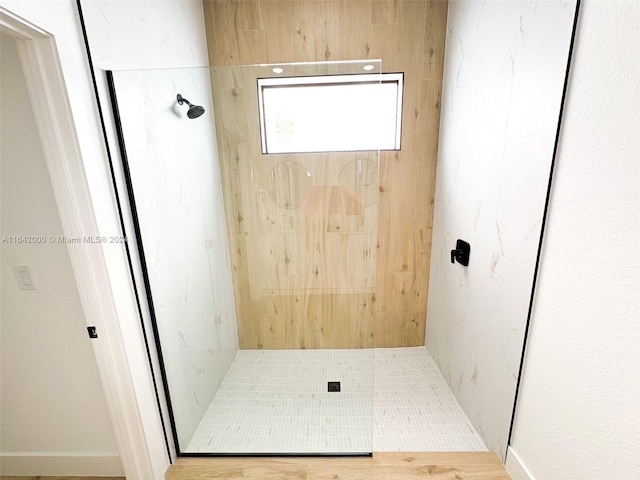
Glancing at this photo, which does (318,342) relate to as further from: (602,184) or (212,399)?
(602,184)

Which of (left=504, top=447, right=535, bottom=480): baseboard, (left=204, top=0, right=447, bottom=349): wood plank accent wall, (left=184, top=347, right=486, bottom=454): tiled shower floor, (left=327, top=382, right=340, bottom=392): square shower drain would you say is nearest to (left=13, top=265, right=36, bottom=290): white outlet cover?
(left=204, top=0, right=447, bottom=349): wood plank accent wall

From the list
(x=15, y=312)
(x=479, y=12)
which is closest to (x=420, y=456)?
(x=15, y=312)

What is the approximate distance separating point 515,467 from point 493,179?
4.37 feet

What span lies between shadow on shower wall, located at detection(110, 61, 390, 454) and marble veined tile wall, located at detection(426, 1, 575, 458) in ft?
1.74

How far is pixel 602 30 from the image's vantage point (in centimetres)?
84

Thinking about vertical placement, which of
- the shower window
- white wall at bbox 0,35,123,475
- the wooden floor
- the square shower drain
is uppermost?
the shower window

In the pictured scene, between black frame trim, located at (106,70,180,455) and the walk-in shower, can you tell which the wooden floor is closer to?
the walk-in shower

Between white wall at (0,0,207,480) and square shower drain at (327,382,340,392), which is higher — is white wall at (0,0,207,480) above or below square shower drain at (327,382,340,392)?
above

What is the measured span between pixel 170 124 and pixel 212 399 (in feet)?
5.49

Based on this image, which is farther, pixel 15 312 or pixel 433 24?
pixel 433 24

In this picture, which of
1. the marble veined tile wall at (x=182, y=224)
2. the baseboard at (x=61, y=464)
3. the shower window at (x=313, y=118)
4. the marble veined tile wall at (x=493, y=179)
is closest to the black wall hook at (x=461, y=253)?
the marble veined tile wall at (x=493, y=179)

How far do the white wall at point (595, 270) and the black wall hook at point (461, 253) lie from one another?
0.55m

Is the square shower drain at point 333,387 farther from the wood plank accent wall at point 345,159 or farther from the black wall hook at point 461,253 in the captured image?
the black wall hook at point 461,253

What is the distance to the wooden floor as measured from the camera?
1348 millimetres
